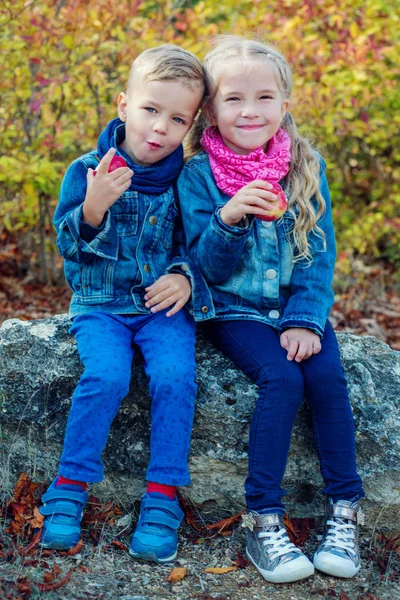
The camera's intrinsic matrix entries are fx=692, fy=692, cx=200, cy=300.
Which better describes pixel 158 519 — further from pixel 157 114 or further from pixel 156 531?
pixel 157 114

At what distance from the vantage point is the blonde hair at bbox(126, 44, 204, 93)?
254 cm

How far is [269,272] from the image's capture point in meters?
2.70

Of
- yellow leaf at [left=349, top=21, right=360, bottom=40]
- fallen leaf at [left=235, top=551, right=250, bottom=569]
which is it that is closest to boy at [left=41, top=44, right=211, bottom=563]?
fallen leaf at [left=235, top=551, right=250, bottom=569]

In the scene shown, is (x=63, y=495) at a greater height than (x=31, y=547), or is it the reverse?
(x=63, y=495)

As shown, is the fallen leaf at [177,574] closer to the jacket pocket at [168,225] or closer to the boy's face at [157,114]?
the jacket pocket at [168,225]

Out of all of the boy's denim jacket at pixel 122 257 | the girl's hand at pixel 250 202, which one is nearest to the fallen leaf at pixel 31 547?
the boy's denim jacket at pixel 122 257

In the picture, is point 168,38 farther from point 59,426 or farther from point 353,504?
point 353,504

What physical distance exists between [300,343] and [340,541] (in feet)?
2.30

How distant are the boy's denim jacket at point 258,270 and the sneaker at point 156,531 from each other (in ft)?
2.34

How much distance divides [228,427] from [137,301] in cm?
58

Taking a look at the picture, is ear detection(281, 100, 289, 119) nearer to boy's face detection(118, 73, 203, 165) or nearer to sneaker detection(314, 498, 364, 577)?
boy's face detection(118, 73, 203, 165)

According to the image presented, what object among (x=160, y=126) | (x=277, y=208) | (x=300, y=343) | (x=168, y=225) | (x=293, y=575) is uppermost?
(x=160, y=126)

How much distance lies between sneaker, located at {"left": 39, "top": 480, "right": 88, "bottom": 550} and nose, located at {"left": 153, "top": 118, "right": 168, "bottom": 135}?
130 cm

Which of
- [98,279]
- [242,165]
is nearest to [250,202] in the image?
[242,165]
